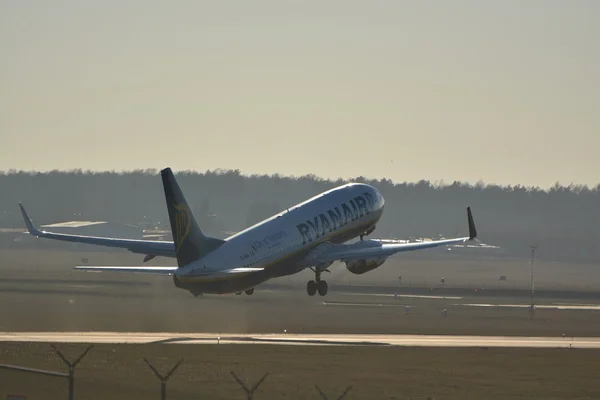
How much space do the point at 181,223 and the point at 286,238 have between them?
1093cm

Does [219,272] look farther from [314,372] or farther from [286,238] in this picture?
[314,372]

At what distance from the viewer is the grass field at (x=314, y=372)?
48562 mm

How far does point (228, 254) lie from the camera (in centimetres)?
7106

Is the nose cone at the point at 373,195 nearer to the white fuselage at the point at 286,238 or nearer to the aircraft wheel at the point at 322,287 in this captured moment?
the white fuselage at the point at 286,238

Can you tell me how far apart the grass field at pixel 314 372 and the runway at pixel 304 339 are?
3726 millimetres

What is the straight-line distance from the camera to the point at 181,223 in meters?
68.6

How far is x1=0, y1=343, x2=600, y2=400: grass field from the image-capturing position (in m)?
48.6

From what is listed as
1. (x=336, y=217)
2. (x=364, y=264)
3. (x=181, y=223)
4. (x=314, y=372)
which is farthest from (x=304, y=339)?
(x=314, y=372)

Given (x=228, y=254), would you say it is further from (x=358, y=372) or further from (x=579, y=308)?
(x=579, y=308)

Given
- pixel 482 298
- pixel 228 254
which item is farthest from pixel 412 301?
pixel 228 254

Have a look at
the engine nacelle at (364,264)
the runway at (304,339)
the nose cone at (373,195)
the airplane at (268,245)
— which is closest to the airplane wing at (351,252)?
the airplane at (268,245)

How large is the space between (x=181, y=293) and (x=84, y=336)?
2884cm

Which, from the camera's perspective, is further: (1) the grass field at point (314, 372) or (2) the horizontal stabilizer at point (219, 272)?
(2) the horizontal stabilizer at point (219, 272)

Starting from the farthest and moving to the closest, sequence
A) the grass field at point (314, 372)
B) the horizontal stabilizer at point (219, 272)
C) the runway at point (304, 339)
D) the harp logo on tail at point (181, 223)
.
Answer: the runway at point (304, 339) → the horizontal stabilizer at point (219, 272) → the harp logo on tail at point (181, 223) → the grass field at point (314, 372)
